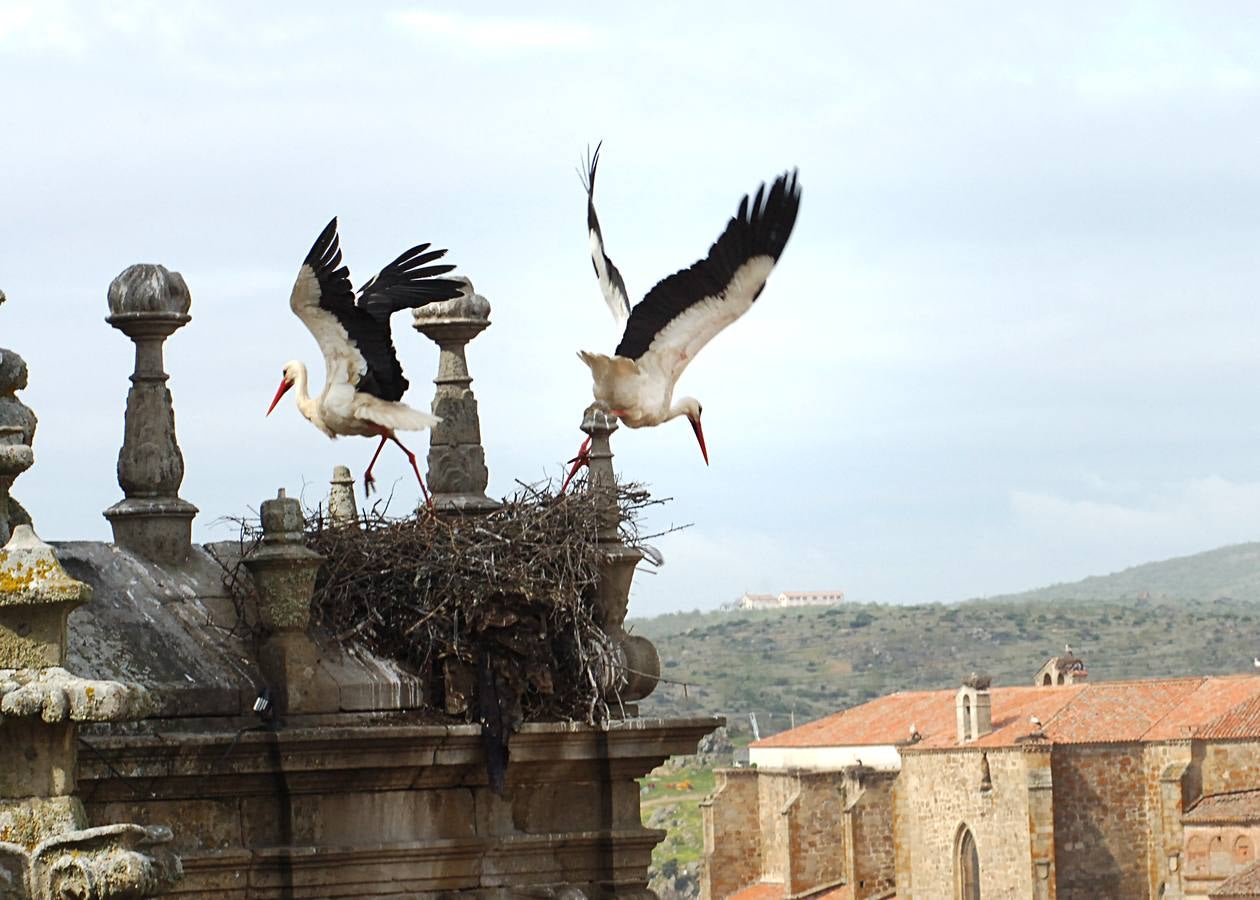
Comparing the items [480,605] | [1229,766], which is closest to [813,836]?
[1229,766]

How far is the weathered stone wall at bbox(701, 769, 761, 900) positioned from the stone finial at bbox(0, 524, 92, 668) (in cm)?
6277

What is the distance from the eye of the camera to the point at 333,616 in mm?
8922

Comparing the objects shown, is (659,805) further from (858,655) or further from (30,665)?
(30,665)

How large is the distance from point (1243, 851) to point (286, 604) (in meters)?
49.6

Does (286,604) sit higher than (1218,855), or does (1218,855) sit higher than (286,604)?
(286,604)

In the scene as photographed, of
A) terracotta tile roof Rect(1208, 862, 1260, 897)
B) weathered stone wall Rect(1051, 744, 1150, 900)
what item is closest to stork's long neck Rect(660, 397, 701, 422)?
terracotta tile roof Rect(1208, 862, 1260, 897)

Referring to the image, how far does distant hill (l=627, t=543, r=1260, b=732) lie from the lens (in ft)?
395

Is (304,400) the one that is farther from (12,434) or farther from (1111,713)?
(1111,713)

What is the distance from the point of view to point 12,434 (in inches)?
249

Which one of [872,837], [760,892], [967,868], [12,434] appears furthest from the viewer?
[760,892]

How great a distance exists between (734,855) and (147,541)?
61.1 m

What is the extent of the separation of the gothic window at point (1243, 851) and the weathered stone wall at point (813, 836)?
11.9 metres

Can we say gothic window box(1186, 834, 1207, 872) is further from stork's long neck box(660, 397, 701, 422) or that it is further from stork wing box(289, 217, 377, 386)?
stork wing box(289, 217, 377, 386)

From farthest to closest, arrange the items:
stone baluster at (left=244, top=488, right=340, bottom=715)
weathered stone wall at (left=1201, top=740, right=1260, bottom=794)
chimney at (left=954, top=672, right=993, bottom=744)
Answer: chimney at (left=954, top=672, right=993, bottom=744), weathered stone wall at (left=1201, top=740, right=1260, bottom=794), stone baluster at (left=244, top=488, right=340, bottom=715)
